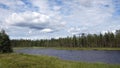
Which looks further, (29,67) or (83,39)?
(83,39)

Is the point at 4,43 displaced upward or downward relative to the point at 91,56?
upward

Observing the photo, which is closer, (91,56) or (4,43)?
(91,56)

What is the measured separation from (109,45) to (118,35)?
1201cm

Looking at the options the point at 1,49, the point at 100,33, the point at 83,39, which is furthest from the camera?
the point at 83,39

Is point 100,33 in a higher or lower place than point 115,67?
higher

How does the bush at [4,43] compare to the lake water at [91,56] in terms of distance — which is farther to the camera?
the bush at [4,43]

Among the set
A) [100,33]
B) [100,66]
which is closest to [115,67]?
[100,66]

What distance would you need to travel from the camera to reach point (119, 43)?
141 meters

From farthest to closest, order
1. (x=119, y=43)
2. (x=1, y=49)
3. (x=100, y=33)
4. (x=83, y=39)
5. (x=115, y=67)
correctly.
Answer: (x=83, y=39)
(x=100, y=33)
(x=119, y=43)
(x=1, y=49)
(x=115, y=67)

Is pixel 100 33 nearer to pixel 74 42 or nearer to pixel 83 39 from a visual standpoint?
pixel 83 39

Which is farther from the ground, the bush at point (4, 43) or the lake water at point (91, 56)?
the bush at point (4, 43)

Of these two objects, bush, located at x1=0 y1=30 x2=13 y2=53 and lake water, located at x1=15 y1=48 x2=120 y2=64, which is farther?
bush, located at x1=0 y1=30 x2=13 y2=53

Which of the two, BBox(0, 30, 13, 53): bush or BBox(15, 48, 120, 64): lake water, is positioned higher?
BBox(0, 30, 13, 53): bush

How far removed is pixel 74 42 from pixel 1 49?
359 feet
